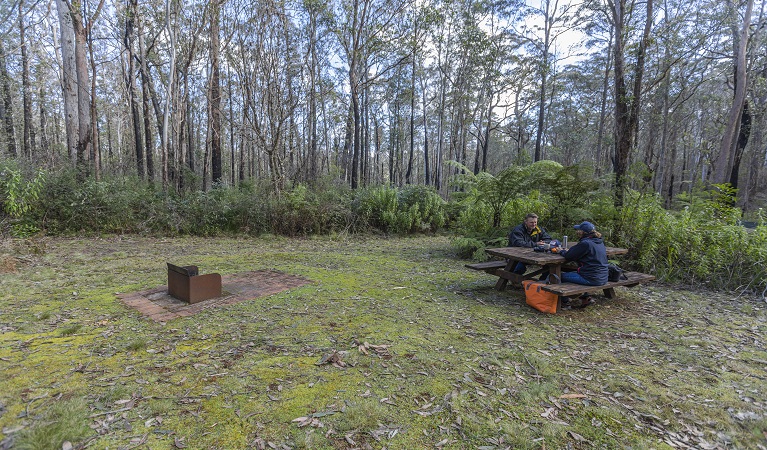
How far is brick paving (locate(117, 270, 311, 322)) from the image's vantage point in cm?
381

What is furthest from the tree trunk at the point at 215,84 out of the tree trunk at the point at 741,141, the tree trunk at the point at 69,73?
the tree trunk at the point at 741,141

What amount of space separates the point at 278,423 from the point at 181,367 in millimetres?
1095

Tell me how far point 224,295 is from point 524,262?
4032 millimetres

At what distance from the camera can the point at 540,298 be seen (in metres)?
4.36

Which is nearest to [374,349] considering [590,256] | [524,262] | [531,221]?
[524,262]

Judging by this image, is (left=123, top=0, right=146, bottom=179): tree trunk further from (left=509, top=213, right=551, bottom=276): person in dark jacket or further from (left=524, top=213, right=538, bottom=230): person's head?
(left=524, top=213, right=538, bottom=230): person's head

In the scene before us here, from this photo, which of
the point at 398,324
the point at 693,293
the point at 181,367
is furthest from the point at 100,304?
the point at 693,293

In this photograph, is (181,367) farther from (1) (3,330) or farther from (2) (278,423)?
(1) (3,330)

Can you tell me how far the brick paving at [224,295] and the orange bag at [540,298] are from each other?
320cm

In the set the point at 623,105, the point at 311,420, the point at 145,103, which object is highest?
the point at 145,103

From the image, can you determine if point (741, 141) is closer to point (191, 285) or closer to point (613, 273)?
point (613, 273)

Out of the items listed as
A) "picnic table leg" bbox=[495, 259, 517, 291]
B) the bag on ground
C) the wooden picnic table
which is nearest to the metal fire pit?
the wooden picnic table

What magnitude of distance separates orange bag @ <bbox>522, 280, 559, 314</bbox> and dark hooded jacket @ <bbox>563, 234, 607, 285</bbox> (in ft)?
1.71

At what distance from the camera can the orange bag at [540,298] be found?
427 cm
